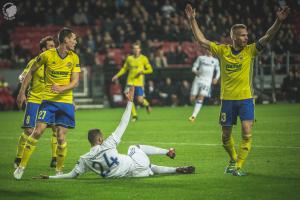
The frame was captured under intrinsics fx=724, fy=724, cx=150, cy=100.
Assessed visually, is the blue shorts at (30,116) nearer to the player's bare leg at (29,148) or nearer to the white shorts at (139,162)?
the player's bare leg at (29,148)

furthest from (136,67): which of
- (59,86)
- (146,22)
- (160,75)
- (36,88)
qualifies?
(59,86)

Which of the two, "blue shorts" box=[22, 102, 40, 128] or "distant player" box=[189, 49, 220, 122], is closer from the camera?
"blue shorts" box=[22, 102, 40, 128]

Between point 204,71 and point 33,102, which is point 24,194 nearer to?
point 33,102

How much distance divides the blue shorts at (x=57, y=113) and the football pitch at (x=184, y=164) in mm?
965

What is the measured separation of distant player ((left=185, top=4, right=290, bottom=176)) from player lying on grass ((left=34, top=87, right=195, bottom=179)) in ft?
3.45

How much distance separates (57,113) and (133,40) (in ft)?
82.4

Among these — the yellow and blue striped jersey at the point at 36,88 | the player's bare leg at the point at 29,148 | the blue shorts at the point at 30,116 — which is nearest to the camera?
the player's bare leg at the point at 29,148

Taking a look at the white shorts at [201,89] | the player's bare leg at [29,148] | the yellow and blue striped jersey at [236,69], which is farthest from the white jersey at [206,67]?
the player's bare leg at [29,148]

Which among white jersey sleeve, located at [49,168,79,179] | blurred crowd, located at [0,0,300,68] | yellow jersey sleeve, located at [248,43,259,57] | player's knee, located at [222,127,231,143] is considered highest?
blurred crowd, located at [0,0,300,68]

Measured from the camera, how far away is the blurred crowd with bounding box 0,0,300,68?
118 feet

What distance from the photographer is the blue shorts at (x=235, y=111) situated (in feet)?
38.8

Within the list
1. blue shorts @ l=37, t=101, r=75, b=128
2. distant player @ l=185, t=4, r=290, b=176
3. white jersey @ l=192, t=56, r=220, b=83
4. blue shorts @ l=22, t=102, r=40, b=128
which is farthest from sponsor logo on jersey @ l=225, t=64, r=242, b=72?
white jersey @ l=192, t=56, r=220, b=83

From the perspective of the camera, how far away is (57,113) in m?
12.0

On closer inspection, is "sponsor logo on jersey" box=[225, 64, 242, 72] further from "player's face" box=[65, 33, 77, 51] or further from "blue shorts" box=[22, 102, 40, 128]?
"blue shorts" box=[22, 102, 40, 128]
